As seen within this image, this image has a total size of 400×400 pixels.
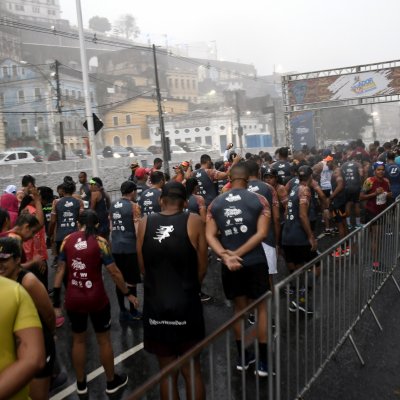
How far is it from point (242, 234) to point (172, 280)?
3.86 feet

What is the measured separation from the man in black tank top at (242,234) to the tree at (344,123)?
7396 cm

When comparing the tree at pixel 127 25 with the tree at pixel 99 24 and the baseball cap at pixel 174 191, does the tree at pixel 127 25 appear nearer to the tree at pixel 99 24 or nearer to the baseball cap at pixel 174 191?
the tree at pixel 99 24

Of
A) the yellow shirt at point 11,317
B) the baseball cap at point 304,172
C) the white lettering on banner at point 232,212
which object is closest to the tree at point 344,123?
the baseball cap at point 304,172

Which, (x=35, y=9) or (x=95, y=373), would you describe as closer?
(x=95, y=373)

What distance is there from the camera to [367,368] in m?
4.34

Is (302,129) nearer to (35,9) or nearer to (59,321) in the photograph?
(59,321)

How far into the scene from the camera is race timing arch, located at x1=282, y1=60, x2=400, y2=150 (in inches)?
860

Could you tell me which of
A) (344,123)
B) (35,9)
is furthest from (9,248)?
(35,9)

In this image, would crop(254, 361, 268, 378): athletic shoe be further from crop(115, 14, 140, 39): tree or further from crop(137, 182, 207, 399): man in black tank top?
crop(115, 14, 140, 39): tree

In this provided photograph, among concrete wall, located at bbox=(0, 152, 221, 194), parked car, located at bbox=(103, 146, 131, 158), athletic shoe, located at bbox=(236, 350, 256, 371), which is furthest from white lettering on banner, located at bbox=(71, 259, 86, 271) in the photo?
parked car, located at bbox=(103, 146, 131, 158)

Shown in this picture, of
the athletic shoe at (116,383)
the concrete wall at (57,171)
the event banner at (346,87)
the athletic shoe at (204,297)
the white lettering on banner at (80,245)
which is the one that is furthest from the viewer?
the event banner at (346,87)

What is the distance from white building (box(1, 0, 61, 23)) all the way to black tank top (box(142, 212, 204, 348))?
361 feet

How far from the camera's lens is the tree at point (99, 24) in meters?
123

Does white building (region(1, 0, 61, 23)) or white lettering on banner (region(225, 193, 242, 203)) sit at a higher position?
white building (region(1, 0, 61, 23))
